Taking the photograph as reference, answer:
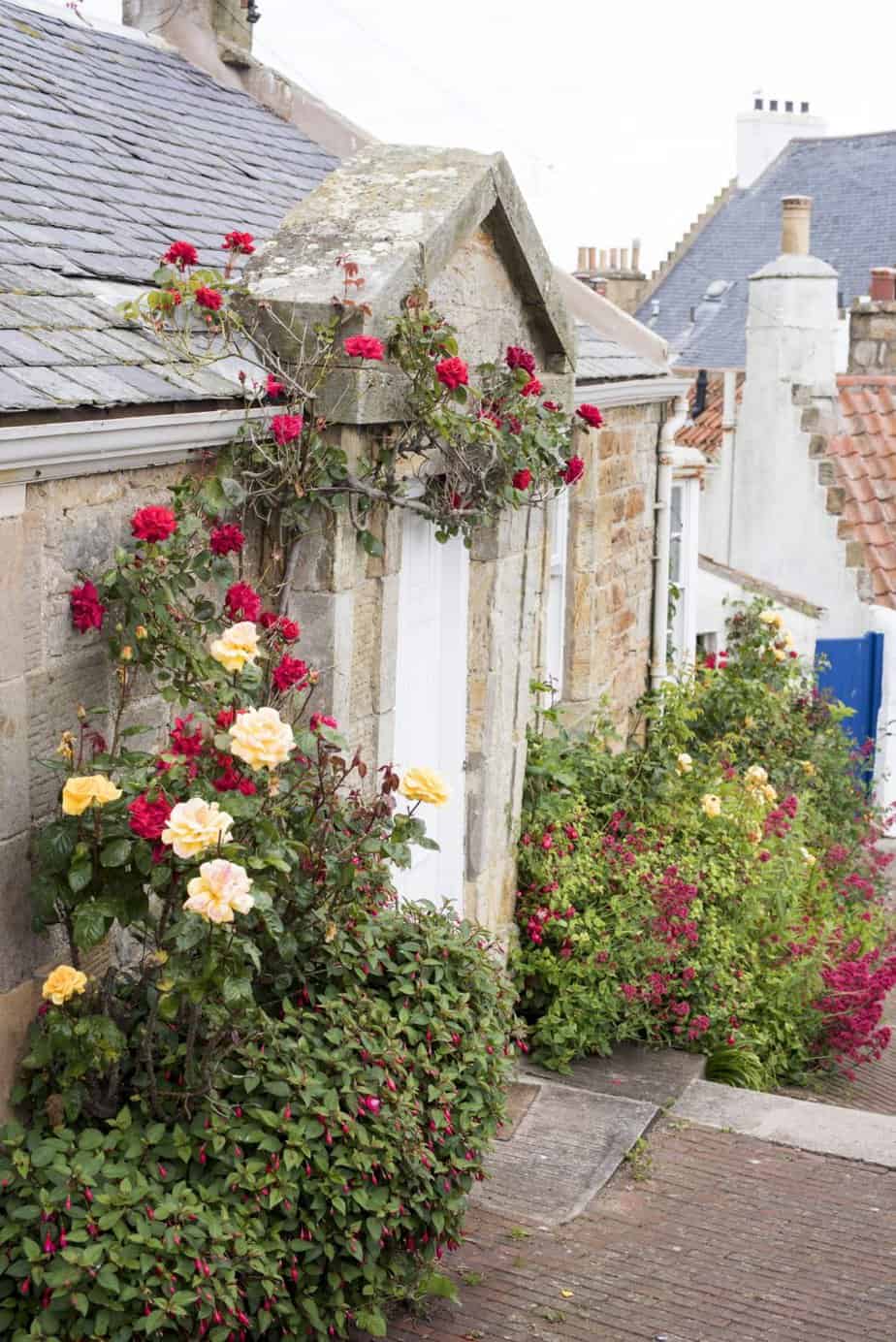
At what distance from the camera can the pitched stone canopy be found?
17.3ft

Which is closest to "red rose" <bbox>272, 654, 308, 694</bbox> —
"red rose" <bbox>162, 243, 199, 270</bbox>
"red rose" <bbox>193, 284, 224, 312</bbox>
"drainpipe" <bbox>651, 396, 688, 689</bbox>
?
"red rose" <bbox>193, 284, 224, 312</bbox>

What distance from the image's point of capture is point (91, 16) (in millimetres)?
9711

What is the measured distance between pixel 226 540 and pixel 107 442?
0.60m

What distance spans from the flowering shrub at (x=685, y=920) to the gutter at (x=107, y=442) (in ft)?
10.9

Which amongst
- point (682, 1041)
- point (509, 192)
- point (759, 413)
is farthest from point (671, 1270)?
point (759, 413)

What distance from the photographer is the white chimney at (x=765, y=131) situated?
103 feet

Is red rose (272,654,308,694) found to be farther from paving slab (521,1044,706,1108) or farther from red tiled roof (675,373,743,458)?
red tiled roof (675,373,743,458)

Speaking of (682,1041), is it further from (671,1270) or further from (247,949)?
(247,949)

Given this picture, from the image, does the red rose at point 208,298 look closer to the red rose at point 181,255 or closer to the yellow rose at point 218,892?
the red rose at point 181,255

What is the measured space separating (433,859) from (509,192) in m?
2.81

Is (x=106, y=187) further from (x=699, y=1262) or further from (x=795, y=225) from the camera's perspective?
(x=795, y=225)

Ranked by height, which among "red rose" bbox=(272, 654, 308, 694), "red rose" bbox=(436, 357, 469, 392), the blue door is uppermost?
"red rose" bbox=(436, 357, 469, 392)

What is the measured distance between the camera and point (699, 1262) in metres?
5.30

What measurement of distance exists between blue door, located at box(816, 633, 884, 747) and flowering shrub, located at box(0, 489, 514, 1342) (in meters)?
9.42
